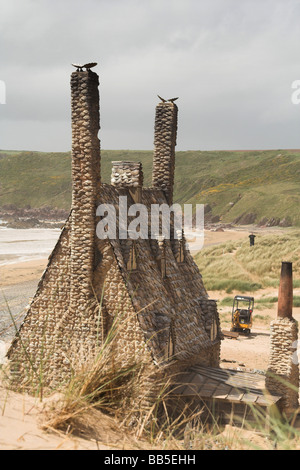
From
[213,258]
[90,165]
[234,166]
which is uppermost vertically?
[234,166]

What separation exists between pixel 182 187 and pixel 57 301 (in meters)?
145

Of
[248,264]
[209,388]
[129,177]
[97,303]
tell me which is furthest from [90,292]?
[248,264]

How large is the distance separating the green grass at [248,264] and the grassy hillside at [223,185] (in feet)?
122

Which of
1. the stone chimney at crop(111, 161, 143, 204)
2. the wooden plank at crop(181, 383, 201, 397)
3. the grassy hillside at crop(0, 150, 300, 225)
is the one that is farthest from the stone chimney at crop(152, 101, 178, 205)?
the grassy hillside at crop(0, 150, 300, 225)

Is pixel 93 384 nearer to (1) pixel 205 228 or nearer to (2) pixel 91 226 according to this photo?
(2) pixel 91 226

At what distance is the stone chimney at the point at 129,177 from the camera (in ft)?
46.8

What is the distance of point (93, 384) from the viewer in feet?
25.0

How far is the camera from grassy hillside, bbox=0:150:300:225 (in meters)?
102

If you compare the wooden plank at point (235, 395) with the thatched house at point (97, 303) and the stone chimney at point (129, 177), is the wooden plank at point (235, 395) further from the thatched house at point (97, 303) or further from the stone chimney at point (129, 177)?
the stone chimney at point (129, 177)

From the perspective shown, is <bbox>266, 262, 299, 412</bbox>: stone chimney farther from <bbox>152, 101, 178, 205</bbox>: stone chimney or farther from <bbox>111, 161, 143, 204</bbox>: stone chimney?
<bbox>152, 101, 178, 205</bbox>: stone chimney

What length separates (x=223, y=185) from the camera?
5453 inches

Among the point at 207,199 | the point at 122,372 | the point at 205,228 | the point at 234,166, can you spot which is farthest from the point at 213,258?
the point at 234,166

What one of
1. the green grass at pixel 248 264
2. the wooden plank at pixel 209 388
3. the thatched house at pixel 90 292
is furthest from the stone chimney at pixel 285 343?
the green grass at pixel 248 264

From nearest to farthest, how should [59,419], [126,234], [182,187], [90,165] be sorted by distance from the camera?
[59,419] → [90,165] → [126,234] → [182,187]
